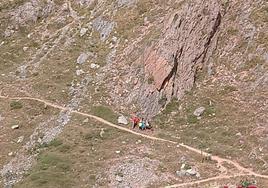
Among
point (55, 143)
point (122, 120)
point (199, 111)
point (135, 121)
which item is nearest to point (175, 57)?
point (199, 111)

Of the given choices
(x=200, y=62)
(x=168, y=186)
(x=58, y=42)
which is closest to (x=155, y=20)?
(x=200, y=62)

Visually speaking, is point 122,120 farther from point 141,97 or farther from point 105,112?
point 141,97

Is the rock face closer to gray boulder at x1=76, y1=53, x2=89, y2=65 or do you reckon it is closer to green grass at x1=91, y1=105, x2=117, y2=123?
green grass at x1=91, y1=105, x2=117, y2=123

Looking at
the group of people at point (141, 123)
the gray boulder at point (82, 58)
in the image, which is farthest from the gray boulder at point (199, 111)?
the gray boulder at point (82, 58)

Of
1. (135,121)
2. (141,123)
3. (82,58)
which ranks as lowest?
(135,121)

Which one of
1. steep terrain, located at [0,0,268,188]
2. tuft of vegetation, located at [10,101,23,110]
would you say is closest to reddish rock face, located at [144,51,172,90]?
steep terrain, located at [0,0,268,188]

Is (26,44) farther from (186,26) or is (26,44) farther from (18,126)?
(186,26)
